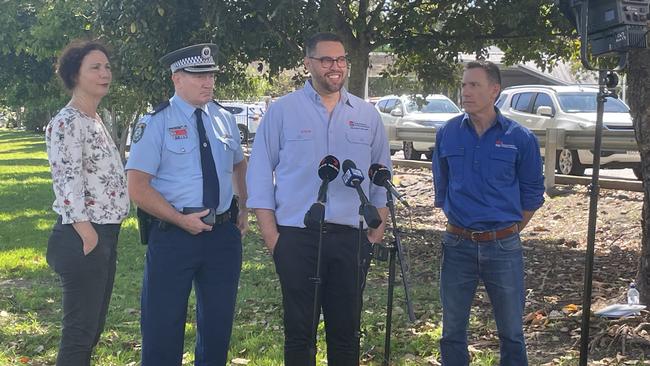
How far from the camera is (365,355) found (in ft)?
18.7

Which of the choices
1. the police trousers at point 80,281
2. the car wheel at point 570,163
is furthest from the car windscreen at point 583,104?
the police trousers at point 80,281

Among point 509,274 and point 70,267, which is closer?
point 70,267

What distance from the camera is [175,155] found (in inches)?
165

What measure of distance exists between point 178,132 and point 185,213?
423mm

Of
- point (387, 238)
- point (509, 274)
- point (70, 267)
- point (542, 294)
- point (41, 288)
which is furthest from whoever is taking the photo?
point (387, 238)

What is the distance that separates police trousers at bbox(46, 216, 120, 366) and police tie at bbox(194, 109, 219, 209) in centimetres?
53

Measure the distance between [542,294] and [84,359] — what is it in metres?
4.36

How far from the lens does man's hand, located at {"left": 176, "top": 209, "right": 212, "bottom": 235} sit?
4.08 meters

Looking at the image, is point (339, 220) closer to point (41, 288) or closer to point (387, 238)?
point (41, 288)

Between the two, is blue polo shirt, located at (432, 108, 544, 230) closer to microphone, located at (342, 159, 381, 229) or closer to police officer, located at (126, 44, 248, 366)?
microphone, located at (342, 159, 381, 229)

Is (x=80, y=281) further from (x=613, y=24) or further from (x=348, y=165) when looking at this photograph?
(x=613, y=24)

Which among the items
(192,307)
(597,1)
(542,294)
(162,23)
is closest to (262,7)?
(162,23)

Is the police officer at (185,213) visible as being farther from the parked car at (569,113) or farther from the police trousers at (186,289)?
the parked car at (569,113)

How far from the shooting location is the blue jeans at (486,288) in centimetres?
441
